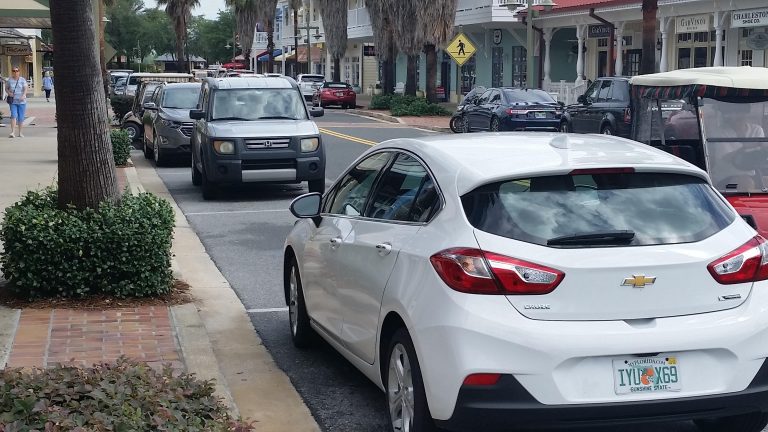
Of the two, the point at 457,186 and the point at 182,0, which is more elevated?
the point at 182,0

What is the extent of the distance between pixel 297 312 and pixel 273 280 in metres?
2.83

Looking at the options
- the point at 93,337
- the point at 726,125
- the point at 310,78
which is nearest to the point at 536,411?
the point at 93,337

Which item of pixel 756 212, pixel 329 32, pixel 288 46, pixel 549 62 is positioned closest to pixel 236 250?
pixel 756 212

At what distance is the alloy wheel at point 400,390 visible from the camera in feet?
16.7

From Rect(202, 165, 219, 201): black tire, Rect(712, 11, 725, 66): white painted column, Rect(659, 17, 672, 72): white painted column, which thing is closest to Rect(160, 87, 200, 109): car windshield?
Rect(202, 165, 219, 201): black tire

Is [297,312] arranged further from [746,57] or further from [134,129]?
[746,57]

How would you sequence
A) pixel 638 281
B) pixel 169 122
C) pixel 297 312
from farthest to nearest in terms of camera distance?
pixel 169 122
pixel 297 312
pixel 638 281

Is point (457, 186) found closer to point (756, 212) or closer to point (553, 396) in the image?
point (553, 396)

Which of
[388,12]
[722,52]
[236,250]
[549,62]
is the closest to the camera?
[236,250]

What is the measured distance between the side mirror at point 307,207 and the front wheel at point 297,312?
0.49 m

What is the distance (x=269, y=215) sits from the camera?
1481 cm

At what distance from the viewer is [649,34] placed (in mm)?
28312

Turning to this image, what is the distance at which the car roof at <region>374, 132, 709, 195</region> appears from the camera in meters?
5.08

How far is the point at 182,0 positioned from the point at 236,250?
2091 inches
